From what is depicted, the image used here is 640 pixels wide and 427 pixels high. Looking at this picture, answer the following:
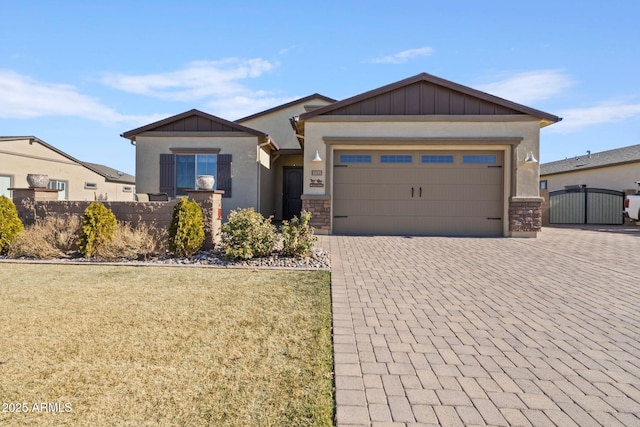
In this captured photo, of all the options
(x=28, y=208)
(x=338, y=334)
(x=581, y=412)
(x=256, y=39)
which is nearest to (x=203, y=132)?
(x=256, y=39)

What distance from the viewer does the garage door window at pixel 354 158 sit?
10.9 metres

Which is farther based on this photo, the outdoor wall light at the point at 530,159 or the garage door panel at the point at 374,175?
the garage door panel at the point at 374,175

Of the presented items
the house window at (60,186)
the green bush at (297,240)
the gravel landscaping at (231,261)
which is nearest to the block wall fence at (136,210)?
the gravel landscaping at (231,261)

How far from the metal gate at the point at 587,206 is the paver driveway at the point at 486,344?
1293cm

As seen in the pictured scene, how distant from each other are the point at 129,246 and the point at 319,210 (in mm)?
5395

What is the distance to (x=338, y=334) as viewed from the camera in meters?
3.26

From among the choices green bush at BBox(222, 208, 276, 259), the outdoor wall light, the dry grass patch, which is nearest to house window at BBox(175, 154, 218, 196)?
green bush at BBox(222, 208, 276, 259)

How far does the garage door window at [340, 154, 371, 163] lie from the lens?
10875mm

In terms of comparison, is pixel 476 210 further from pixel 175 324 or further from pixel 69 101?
pixel 69 101

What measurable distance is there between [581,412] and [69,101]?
61.6 feet

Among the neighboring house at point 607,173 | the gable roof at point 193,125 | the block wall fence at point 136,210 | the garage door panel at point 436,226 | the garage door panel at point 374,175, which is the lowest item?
the garage door panel at point 436,226

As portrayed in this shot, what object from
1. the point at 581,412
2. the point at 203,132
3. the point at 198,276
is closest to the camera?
the point at 581,412

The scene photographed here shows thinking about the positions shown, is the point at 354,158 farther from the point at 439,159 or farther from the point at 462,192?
the point at 462,192

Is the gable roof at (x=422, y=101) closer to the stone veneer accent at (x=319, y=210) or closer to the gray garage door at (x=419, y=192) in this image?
the gray garage door at (x=419, y=192)
